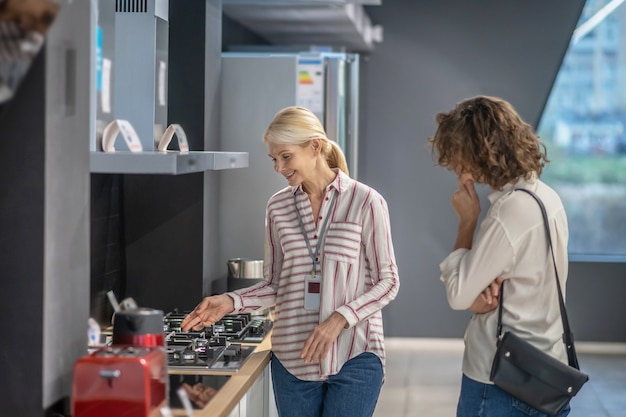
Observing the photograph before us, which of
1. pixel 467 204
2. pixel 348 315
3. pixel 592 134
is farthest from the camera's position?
pixel 592 134

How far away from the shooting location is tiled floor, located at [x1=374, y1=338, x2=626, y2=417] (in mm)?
5953

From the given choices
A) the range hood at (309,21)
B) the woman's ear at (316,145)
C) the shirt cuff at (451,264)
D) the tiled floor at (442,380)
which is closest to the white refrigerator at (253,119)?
the range hood at (309,21)

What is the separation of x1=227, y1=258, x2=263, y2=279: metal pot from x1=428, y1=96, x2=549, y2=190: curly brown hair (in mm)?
1742

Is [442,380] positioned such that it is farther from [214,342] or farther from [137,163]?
[137,163]

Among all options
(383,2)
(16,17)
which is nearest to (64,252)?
(16,17)

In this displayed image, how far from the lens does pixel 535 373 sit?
7.89ft

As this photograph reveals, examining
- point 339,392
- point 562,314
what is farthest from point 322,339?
point 562,314

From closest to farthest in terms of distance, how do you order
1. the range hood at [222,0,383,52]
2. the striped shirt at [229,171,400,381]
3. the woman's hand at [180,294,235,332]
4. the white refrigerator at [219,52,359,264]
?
1. the striped shirt at [229,171,400,381]
2. the woman's hand at [180,294,235,332]
3. the white refrigerator at [219,52,359,264]
4. the range hood at [222,0,383,52]

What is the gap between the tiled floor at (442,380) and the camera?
595 centimetres

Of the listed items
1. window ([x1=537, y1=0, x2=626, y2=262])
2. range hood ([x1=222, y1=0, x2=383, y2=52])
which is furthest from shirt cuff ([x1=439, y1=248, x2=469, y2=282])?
window ([x1=537, y1=0, x2=626, y2=262])

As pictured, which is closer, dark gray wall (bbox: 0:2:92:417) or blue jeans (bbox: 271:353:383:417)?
dark gray wall (bbox: 0:2:92:417)

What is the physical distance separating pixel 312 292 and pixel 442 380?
392 centimetres

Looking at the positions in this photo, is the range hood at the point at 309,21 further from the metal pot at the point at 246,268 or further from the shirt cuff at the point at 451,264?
the shirt cuff at the point at 451,264

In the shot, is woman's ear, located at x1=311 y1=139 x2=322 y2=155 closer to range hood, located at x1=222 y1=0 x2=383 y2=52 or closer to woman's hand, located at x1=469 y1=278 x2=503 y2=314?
woman's hand, located at x1=469 y1=278 x2=503 y2=314
